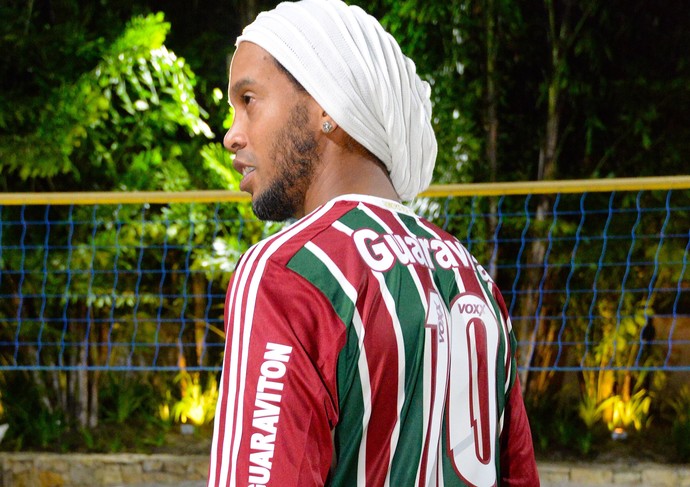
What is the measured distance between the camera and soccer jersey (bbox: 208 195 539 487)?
766 mm

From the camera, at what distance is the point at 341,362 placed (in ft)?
2.55

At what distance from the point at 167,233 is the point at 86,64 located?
118 cm

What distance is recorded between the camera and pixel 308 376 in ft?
2.50

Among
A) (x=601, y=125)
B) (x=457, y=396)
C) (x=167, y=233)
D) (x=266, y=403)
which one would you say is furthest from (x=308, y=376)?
(x=601, y=125)

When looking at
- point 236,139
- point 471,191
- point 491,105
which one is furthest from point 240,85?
point 491,105

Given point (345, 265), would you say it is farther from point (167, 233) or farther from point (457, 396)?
point (167, 233)

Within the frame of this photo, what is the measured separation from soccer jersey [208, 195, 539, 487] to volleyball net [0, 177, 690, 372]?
4180 millimetres

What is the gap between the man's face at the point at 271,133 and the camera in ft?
3.02

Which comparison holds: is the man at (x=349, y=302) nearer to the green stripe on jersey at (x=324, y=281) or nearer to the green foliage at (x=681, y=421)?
the green stripe on jersey at (x=324, y=281)

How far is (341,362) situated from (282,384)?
2.1 inches

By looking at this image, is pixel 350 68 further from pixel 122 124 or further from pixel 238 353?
pixel 122 124

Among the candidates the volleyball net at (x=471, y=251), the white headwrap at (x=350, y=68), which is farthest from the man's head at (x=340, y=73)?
the volleyball net at (x=471, y=251)

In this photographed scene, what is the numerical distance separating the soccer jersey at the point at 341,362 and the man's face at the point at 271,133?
0.26 ft

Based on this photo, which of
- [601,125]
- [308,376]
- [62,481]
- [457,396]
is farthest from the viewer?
[601,125]
